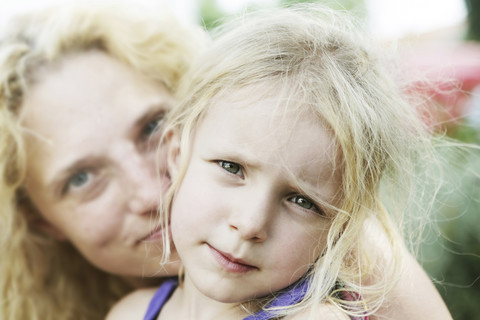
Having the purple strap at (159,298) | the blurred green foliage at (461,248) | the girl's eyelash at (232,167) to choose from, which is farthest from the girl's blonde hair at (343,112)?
the blurred green foliage at (461,248)

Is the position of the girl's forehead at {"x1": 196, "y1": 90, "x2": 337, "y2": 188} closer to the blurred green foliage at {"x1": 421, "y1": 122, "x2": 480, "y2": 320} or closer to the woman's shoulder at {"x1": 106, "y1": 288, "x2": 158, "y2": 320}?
the woman's shoulder at {"x1": 106, "y1": 288, "x2": 158, "y2": 320}

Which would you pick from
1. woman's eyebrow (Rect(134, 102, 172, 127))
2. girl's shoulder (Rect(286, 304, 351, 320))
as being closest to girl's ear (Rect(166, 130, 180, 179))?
woman's eyebrow (Rect(134, 102, 172, 127))

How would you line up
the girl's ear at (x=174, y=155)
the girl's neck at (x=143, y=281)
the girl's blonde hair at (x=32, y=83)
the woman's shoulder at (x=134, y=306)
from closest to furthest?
the girl's ear at (x=174, y=155), the woman's shoulder at (x=134, y=306), the girl's blonde hair at (x=32, y=83), the girl's neck at (x=143, y=281)

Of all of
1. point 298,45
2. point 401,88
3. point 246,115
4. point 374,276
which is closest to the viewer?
point 246,115

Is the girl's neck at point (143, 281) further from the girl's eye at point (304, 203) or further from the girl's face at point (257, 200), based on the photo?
the girl's eye at point (304, 203)

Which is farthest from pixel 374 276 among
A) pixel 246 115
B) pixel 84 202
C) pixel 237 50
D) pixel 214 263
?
pixel 84 202

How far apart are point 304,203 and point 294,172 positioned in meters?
0.12

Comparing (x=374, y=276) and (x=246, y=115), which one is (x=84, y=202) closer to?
(x=246, y=115)

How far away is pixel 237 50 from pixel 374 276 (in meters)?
0.87

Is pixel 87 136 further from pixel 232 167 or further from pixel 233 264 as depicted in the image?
pixel 233 264

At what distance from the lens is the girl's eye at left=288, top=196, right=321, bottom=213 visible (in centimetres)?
169

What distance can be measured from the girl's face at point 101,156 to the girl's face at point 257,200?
525 mm

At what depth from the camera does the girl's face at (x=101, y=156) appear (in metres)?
2.30

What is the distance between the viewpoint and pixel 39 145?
2.41m
